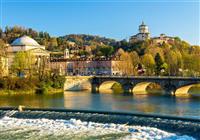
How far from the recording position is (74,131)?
2223cm

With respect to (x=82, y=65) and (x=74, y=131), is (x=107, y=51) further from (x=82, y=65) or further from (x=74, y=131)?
(x=74, y=131)

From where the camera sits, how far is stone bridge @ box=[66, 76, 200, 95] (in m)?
49.2

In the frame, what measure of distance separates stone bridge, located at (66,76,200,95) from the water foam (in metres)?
25.7

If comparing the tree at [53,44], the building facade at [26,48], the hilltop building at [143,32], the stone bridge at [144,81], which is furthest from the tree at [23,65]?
the hilltop building at [143,32]

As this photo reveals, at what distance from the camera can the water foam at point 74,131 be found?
20594mm

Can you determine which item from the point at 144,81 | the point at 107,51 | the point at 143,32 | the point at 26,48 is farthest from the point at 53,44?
the point at 144,81

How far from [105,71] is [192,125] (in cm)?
6081

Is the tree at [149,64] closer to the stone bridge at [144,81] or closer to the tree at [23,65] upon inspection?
the stone bridge at [144,81]

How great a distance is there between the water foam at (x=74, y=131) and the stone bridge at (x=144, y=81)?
84.4 ft

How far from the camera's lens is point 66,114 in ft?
86.0

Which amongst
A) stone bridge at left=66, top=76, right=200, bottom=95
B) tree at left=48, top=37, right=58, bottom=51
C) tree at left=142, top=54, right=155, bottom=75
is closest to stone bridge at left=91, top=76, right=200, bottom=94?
stone bridge at left=66, top=76, right=200, bottom=95

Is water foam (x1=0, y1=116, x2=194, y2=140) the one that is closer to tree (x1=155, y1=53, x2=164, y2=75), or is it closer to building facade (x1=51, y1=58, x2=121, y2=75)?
tree (x1=155, y1=53, x2=164, y2=75)

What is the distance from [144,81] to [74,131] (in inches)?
1291

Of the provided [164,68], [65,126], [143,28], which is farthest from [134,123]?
[143,28]
